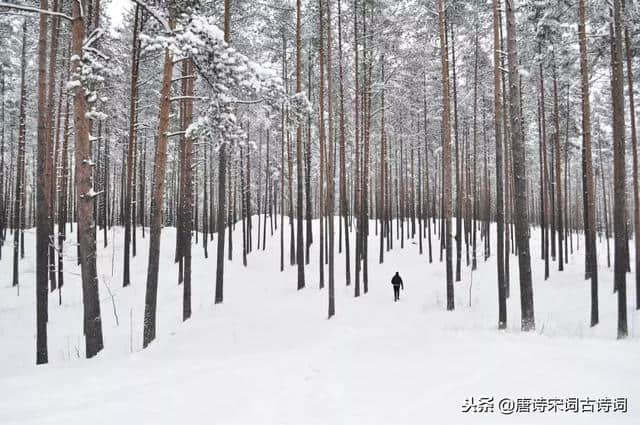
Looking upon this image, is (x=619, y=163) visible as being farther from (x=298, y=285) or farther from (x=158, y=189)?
(x=298, y=285)

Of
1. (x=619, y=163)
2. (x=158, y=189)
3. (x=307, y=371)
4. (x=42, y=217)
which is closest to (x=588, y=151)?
(x=619, y=163)

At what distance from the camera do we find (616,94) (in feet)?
34.9

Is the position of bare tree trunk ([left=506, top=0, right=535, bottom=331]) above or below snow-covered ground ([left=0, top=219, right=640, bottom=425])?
above

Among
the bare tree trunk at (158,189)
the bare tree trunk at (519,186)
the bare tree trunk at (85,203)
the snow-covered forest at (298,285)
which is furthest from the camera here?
the bare tree trunk at (519,186)

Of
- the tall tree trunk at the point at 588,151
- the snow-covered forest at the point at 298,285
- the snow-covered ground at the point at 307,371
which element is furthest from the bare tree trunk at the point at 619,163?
the snow-covered ground at the point at 307,371

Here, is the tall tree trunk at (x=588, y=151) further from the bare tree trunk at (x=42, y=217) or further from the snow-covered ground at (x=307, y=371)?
the bare tree trunk at (x=42, y=217)

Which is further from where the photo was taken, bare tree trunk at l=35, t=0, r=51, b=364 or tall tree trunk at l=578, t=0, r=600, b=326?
tall tree trunk at l=578, t=0, r=600, b=326

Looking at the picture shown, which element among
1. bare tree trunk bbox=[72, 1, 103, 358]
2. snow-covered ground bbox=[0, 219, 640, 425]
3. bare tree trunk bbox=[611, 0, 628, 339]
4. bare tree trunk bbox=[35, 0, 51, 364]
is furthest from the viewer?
bare tree trunk bbox=[611, 0, 628, 339]

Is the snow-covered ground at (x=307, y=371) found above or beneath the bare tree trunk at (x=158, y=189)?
beneath

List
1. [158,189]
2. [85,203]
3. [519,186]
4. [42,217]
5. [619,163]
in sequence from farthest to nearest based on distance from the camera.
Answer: [619,163]
[519,186]
[42,217]
[158,189]
[85,203]

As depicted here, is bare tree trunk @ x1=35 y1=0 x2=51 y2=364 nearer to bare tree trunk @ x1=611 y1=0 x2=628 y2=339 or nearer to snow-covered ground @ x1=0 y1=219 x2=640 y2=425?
snow-covered ground @ x1=0 y1=219 x2=640 y2=425

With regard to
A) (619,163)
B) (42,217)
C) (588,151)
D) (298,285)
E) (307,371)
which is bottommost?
(298,285)

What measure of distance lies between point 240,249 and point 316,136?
33.0ft

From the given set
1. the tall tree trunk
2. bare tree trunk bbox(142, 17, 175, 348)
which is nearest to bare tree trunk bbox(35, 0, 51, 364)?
bare tree trunk bbox(142, 17, 175, 348)
